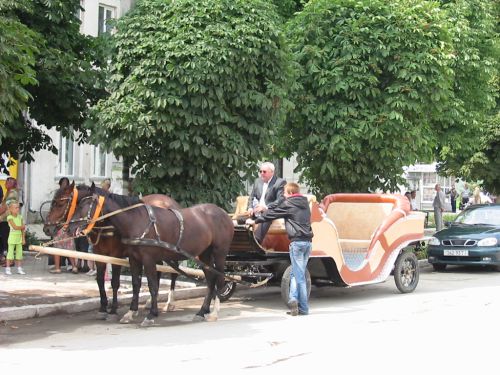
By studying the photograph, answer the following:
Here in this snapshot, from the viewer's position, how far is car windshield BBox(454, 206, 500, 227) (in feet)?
63.2

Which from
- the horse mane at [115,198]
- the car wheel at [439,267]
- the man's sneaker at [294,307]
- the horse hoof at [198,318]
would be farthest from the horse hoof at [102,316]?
the car wheel at [439,267]

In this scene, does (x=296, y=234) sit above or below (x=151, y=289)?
above

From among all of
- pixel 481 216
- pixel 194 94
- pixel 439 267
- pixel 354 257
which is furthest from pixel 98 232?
pixel 481 216

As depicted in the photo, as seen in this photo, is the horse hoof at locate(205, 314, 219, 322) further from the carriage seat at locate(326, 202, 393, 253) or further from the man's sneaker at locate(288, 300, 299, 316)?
the carriage seat at locate(326, 202, 393, 253)

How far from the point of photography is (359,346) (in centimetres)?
884

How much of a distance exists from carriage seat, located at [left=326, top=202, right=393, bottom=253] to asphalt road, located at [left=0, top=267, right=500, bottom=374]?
167cm

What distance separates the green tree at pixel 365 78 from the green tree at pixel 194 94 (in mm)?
2289

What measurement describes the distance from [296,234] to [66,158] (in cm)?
1954

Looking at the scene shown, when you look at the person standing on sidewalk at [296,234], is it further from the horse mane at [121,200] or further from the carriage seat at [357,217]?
the carriage seat at [357,217]

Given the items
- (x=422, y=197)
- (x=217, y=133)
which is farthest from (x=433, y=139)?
(x=422, y=197)

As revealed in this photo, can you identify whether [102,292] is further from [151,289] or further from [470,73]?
[470,73]

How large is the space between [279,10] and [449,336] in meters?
12.6

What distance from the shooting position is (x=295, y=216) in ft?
36.5

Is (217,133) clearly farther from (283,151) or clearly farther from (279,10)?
(279,10)
